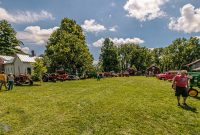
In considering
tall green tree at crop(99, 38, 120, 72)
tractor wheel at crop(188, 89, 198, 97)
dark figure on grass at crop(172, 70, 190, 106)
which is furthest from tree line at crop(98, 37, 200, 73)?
dark figure on grass at crop(172, 70, 190, 106)

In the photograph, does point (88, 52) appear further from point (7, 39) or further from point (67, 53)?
point (7, 39)

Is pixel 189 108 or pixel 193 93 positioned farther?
pixel 193 93

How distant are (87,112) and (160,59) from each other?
339 feet

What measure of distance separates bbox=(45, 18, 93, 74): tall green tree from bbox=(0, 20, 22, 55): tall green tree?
2673 cm

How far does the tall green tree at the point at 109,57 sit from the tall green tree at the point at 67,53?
31644mm

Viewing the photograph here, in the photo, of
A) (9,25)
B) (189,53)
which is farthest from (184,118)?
(189,53)

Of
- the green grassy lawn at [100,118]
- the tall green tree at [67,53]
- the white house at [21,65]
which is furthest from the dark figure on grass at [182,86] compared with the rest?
the white house at [21,65]

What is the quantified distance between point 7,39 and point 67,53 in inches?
1490

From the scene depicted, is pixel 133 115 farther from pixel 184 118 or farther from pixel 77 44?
pixel 77 44

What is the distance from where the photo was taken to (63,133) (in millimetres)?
8758

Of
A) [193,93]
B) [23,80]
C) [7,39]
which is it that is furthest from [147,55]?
[193,93]

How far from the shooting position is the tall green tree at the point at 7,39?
247ft

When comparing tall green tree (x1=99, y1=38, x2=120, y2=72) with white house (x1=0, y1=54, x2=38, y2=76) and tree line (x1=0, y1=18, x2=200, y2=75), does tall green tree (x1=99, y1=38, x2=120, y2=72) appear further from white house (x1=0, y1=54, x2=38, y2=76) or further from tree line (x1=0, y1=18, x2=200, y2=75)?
white house (x1=0, y1=54, x2=38, y2=76)

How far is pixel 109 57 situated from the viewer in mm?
87125
